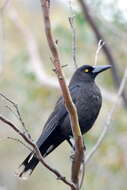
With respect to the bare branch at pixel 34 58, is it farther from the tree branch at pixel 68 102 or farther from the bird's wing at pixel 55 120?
the tree branch at pixel 68 102

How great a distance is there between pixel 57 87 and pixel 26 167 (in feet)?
16.2

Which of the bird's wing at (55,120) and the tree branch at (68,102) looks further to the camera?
the bird's wing at (55,120)

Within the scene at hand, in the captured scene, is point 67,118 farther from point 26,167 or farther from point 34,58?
point 34,58

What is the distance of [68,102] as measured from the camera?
16.6ft

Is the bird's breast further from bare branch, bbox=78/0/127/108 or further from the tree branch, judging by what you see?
A: bare branch, bbox=78/0/127/108

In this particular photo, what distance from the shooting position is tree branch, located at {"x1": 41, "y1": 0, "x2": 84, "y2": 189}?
4.52m

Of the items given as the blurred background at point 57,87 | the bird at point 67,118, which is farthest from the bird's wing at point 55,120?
the blurred background at point 57,87

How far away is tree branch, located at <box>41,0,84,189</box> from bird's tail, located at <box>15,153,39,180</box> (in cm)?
51

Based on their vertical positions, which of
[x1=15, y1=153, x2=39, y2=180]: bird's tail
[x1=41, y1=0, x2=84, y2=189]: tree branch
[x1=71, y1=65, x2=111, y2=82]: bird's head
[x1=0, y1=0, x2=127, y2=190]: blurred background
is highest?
[x1=41, y1=0, x2=84, y2=189]: tree branch

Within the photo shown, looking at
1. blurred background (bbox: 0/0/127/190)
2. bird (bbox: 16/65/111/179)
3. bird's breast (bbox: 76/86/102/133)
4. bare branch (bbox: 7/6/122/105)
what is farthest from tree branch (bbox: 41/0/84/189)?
bare branch (bbox: 7/6/122/105)

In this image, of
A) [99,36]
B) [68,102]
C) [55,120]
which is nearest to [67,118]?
[55,120]

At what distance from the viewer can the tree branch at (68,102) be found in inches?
178

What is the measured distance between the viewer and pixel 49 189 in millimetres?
12273

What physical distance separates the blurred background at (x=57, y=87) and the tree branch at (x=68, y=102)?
15.0 ft
